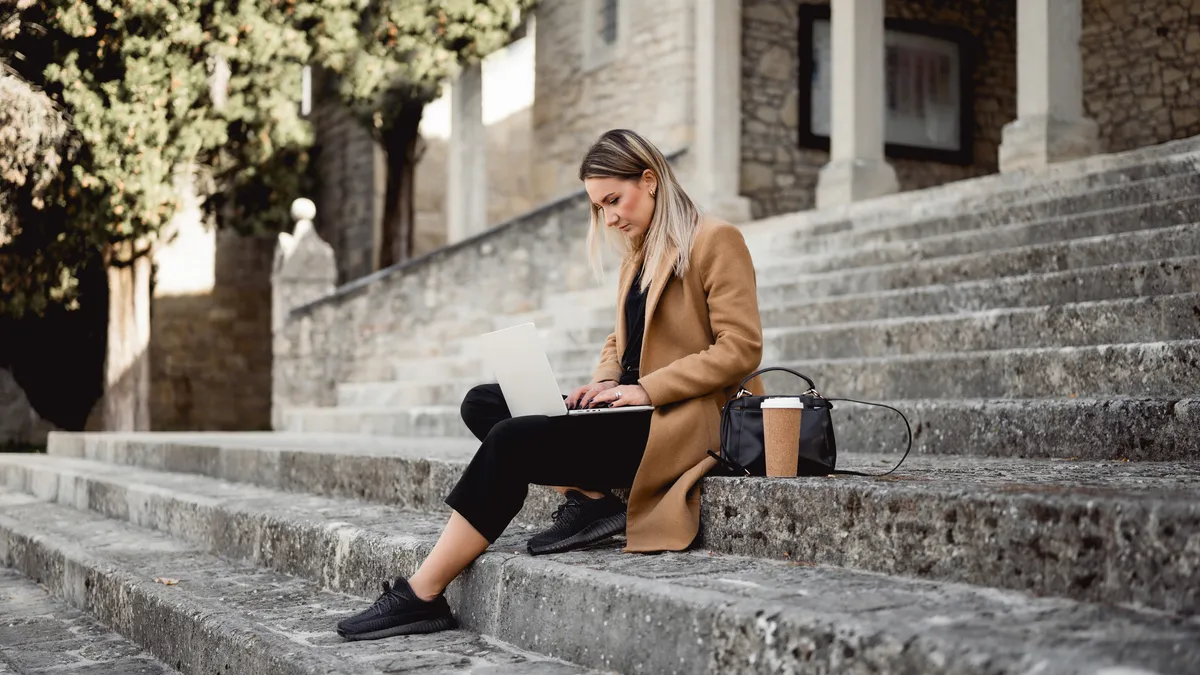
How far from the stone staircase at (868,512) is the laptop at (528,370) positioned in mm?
380

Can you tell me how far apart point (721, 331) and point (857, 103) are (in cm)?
664

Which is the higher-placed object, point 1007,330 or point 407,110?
point 407,110

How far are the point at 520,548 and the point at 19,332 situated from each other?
11500 mm

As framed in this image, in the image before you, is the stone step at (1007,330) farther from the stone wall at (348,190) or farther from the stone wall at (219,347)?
the stone wall at (219,347)

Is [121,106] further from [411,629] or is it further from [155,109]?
[411,629]

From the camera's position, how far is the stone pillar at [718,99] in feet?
36.0

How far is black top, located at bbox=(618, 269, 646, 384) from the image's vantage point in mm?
3322

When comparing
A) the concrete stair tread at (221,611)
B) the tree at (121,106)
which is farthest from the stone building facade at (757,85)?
the concrete stair tread at (221,611)

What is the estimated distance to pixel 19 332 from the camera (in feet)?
42.5

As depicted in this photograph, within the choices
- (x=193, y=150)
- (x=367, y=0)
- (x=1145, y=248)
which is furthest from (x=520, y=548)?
(x=367, y=0)

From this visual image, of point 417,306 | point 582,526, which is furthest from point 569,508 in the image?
point 417,306

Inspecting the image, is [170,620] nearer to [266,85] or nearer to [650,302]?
[650,302]

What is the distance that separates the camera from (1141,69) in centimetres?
1223

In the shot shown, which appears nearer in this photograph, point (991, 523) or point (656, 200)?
point (991, 523)
